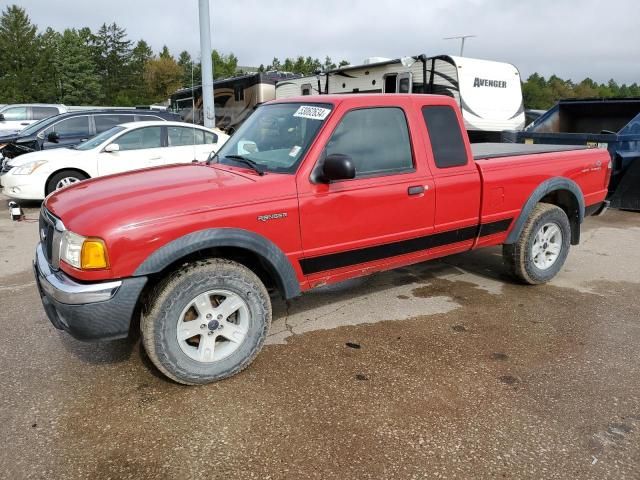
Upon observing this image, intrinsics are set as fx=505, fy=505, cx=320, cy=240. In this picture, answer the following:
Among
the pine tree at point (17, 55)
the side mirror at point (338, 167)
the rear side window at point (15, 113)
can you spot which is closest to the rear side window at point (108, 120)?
the rear side window at point (15, 113)

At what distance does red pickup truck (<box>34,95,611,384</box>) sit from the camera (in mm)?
2869

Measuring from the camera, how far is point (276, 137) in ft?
12.4

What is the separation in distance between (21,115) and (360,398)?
55.0ft

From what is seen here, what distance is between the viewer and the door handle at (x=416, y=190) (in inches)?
149

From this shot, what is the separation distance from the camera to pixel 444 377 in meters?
3.30

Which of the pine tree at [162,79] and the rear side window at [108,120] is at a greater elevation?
the pine tree at [162,79]

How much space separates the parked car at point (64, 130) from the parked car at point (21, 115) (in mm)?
5180

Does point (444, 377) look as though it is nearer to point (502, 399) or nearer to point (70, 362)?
point (502, 399)

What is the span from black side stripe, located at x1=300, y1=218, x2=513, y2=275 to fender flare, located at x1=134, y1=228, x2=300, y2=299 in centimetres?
16

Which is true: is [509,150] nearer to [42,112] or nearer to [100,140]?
[100,140]

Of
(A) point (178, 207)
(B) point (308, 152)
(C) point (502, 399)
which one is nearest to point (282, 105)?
(B) point (308, 152)

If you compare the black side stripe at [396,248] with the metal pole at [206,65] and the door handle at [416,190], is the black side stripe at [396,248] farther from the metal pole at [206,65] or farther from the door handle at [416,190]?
the metal pole at [206,65]

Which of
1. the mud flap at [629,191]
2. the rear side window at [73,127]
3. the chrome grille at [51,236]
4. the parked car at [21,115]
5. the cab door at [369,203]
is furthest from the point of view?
the parked car at [21,115]

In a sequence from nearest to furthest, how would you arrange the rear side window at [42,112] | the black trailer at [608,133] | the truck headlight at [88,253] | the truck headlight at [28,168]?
the truck headlight at [88,253]
the black trailer at [608,133]
the truck headlight at [28,168]
the rear side window at [42,112]
